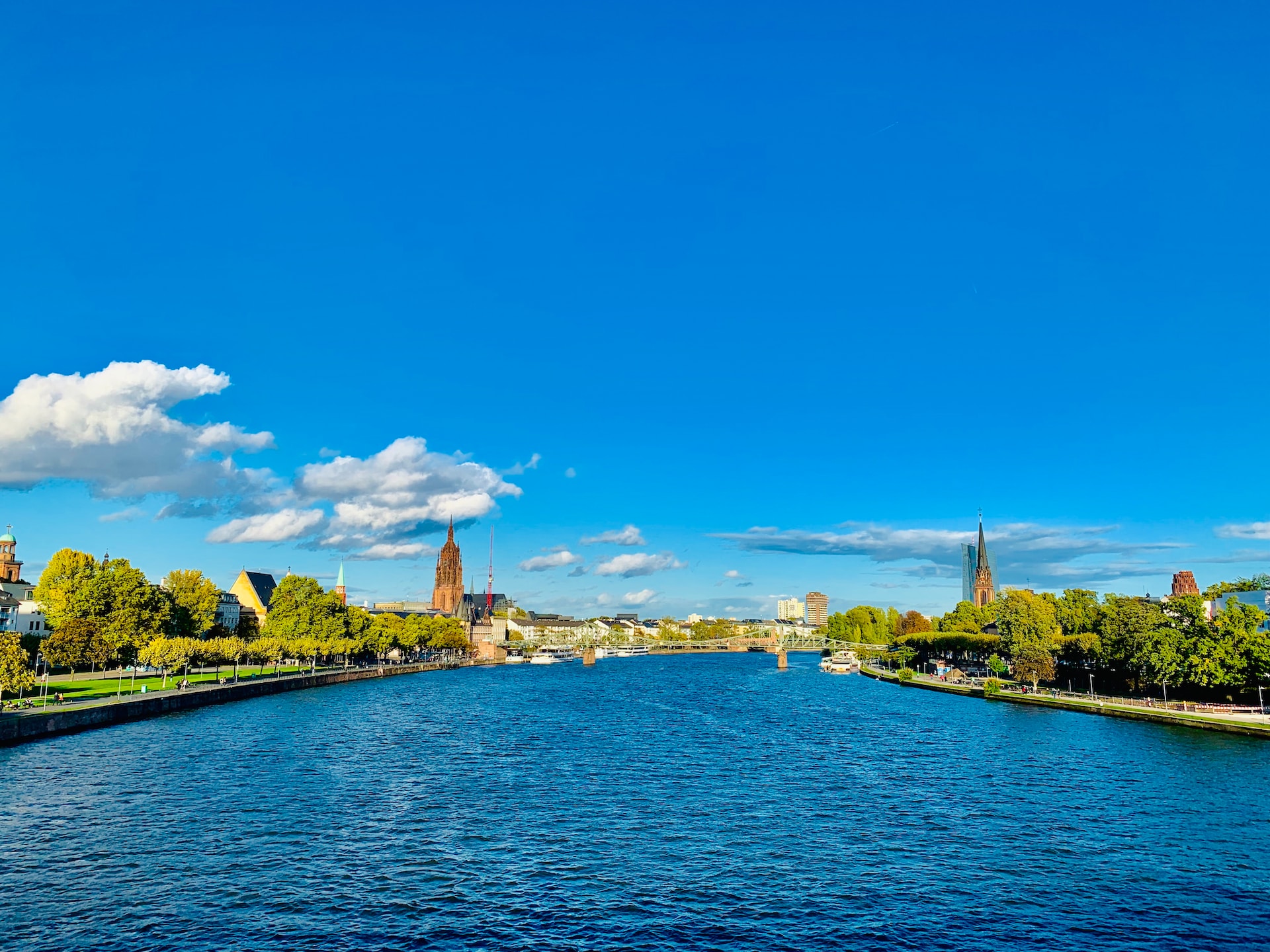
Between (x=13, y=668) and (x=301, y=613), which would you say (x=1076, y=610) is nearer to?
(x=301, y=613)

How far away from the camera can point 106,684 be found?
376 ft

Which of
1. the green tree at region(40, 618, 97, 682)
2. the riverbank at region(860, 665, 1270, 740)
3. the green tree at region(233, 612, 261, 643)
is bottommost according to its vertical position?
the riverbank at region(860, 665, 1270, 740)

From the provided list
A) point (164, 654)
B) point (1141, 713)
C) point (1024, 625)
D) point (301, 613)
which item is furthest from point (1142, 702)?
point (301, 613)

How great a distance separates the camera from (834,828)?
52531mm

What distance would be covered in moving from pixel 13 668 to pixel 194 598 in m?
89.7

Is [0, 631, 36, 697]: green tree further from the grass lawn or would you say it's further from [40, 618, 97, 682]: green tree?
[40, 618, 97, 682]: green tree

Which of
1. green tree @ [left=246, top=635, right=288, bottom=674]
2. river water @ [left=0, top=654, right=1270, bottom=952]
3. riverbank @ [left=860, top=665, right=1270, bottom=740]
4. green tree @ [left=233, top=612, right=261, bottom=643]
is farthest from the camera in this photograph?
green tree @ [left=233, top=612, right=261, bottom=643]

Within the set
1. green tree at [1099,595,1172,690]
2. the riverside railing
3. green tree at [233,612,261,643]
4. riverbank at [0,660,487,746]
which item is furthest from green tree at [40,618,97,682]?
green tree at [1099,595,1172,690]

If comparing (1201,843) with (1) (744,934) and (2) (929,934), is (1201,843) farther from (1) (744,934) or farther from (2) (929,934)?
(1) (744,934)

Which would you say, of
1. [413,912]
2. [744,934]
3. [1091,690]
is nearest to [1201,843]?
[744,934]

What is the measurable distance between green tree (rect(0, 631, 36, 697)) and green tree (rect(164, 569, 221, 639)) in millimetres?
76700

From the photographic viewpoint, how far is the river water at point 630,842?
1417 inches

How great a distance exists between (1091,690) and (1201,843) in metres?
90.3

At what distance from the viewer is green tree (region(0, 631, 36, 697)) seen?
77500mm
